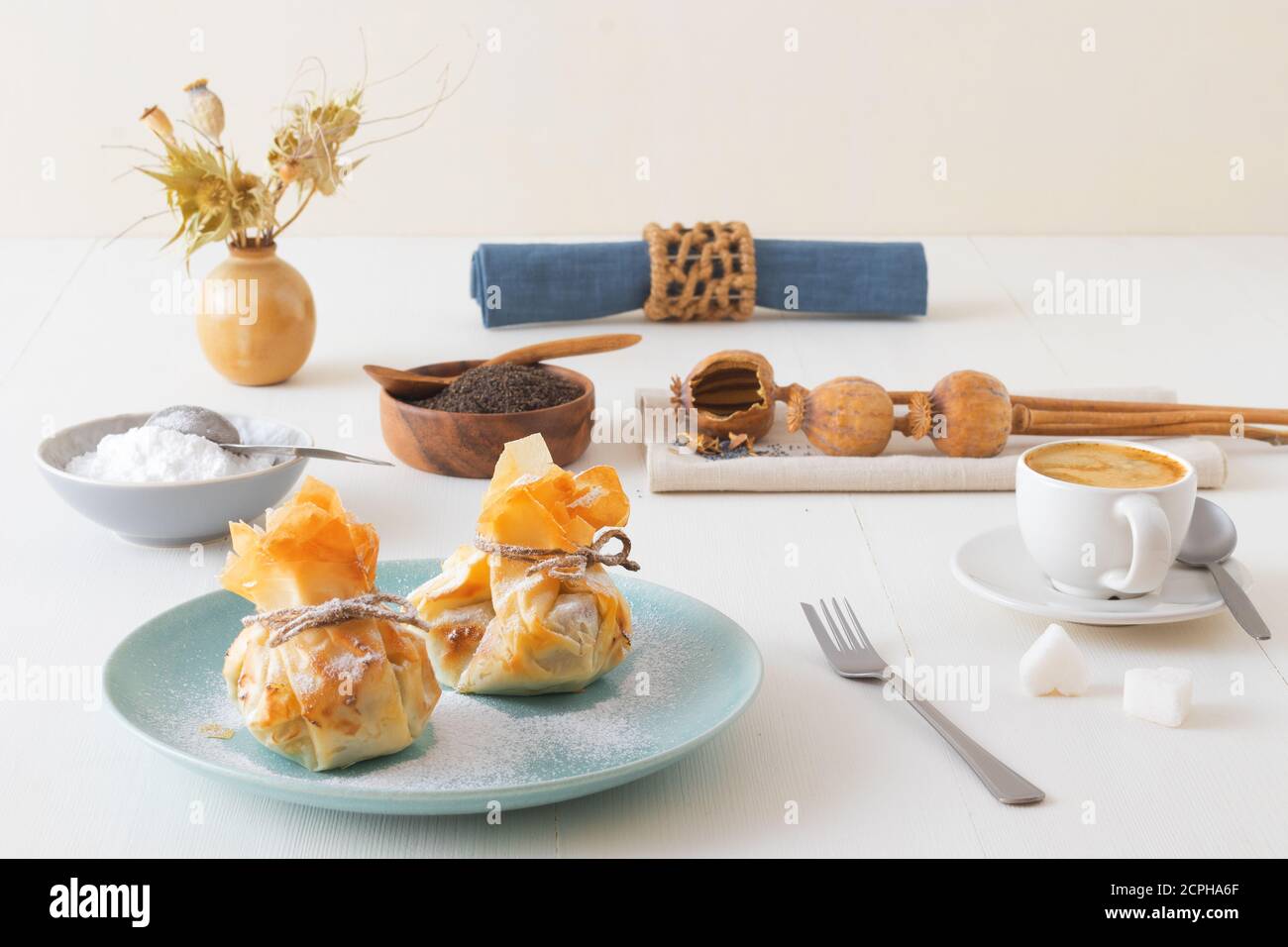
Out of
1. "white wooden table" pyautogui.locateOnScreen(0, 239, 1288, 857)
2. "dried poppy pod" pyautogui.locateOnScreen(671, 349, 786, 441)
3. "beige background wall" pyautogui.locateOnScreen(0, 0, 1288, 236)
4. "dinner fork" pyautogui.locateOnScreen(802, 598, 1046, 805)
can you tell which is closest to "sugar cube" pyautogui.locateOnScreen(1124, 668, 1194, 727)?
"white wooden table" pyautogui.locateOnScreen(0, 239, 1288, 857)

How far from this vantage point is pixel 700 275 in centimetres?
210

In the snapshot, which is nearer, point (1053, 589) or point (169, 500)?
point (1053, 589)

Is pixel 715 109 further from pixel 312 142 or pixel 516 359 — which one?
pixel 516 359

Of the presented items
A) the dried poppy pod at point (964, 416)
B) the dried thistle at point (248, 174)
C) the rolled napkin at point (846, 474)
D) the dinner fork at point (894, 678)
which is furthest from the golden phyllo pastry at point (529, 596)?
the dried thistle at point (248, 174)

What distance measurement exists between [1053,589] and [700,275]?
1082 millimetres

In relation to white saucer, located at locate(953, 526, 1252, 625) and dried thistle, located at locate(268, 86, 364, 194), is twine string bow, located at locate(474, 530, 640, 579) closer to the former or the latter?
white saucer, located at locate(953, 526, 1252, 625)

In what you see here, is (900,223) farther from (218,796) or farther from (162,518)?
(218,796)

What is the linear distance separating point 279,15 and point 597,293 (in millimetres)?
1012

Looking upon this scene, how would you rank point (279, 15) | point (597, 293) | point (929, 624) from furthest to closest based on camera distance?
1. point (279, 15)
2. point (597, 293)
3. point (929, 624)

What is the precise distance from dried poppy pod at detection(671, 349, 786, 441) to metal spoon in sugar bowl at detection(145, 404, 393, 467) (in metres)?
0.37

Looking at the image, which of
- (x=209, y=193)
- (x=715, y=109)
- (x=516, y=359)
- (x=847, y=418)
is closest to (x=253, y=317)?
(x=209, y=193)

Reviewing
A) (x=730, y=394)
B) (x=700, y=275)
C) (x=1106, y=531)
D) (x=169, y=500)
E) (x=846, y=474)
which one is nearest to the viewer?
(x=1106, y=531)

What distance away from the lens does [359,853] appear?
81 centimetres
